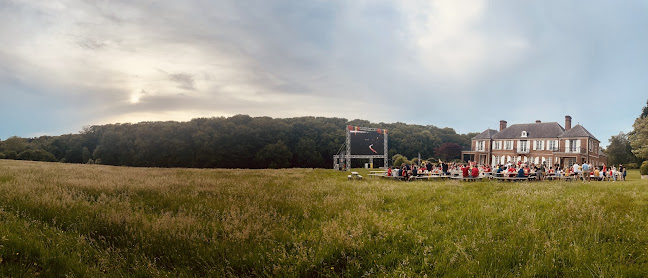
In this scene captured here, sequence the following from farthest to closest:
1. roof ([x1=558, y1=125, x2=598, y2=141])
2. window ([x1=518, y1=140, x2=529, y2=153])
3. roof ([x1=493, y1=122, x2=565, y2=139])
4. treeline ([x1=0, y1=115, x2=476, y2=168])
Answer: treeline ([x1=0, y1=115, x2=476, y2=168]) < window ([x1=518, y1=140, x2=529, y2=153]) < roof ([x1=493, y1=122, x2=565, y2=139]) < roof ([x1=558, y1=125, x2=598, y2=141])

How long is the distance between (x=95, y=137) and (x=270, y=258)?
78.6 metres

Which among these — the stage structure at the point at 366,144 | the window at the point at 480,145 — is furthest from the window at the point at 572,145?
the stage structure at the point at 366,144

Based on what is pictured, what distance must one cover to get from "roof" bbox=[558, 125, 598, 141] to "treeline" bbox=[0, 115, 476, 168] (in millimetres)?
20733

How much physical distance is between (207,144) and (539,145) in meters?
56.2

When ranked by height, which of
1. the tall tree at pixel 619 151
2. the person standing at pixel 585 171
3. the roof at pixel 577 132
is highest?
the roof at pixel 577 132

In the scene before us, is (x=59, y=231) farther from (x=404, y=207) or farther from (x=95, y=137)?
(x=95, y=137)

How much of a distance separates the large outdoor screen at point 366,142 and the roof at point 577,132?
3128cm

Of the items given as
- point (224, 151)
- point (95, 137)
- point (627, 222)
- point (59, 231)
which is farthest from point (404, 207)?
point (95, 137)

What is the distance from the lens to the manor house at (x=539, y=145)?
156 ft

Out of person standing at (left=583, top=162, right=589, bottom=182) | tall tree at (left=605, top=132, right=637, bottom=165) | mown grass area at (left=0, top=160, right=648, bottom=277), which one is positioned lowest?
mown grass area at (left=0, top=160, right=648, bottom=277)

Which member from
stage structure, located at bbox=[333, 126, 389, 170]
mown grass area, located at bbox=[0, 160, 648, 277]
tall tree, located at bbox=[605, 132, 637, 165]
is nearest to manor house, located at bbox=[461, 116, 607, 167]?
tall tree, located at bbox=[605, 132, 637, 165]

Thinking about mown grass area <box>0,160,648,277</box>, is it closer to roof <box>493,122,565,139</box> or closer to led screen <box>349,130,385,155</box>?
led screen <box>349,130,385,155</box>

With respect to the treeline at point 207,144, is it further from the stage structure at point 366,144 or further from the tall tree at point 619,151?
the tall tree at point 619,151

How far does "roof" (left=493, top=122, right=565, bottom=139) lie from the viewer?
5134 cm
